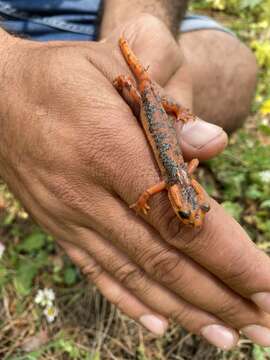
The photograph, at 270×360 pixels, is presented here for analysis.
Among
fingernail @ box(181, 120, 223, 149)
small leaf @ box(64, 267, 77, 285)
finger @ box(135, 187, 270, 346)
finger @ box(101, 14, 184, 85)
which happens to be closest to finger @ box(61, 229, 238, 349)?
finger @ box(135, 187, 270, 346)

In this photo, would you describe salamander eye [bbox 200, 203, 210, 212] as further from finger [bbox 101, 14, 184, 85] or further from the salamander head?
finger [bbox 101, 14, 184, 85]

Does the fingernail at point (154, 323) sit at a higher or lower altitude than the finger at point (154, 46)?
lower

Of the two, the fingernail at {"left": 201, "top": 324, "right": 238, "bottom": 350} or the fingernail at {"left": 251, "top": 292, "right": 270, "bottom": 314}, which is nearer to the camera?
the fingernail at {"left": 251, "top": 292, "right": 270, "bottom": 314}

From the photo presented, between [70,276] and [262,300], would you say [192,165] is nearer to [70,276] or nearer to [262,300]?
[262,300]

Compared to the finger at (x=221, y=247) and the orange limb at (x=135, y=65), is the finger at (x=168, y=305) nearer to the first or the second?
the finger at (x=221, y=247)

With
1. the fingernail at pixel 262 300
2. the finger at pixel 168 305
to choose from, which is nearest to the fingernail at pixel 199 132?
the finger at pixel 168 305

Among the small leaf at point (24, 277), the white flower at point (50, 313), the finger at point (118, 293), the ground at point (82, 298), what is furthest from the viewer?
the small leaf at point (24, 277)

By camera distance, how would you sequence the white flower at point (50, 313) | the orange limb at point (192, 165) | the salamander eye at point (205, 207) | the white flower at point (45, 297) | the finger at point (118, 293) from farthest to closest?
the white flower at point (45, 297) < the white flower at point (50, 313) < the finger at point (118, 293) < the orange limb at point (192, 165) < the salamander eye at point (205, 207)
